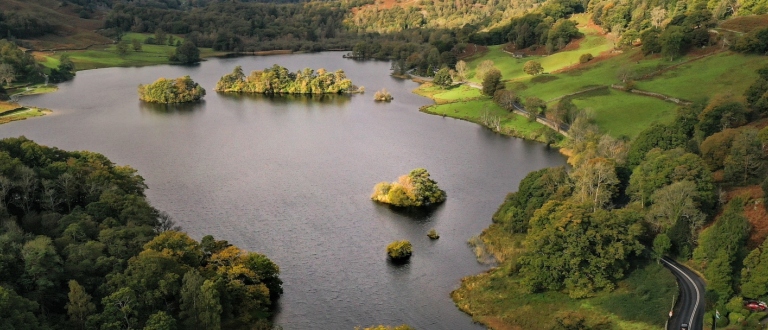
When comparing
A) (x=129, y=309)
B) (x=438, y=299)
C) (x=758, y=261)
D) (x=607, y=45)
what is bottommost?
(x=438, y=299)

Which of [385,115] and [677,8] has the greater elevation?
[677,8]

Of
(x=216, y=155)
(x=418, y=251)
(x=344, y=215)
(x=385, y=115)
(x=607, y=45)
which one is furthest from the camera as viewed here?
(x=607, y=45)

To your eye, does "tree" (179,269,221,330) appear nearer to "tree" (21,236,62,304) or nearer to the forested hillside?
the forested hillside

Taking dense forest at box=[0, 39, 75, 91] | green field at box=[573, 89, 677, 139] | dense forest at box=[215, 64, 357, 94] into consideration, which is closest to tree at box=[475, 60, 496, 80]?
dense forest at box=[215, 64, 357, 94]

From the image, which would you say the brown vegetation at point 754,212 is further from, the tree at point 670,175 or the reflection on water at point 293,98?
the reflection on water at point 293,98

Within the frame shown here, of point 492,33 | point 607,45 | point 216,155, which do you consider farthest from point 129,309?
point 492,33

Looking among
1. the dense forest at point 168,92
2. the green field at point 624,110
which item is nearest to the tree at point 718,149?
the green field at point 624,110

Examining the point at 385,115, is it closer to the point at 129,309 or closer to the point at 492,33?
the point at 492,33
